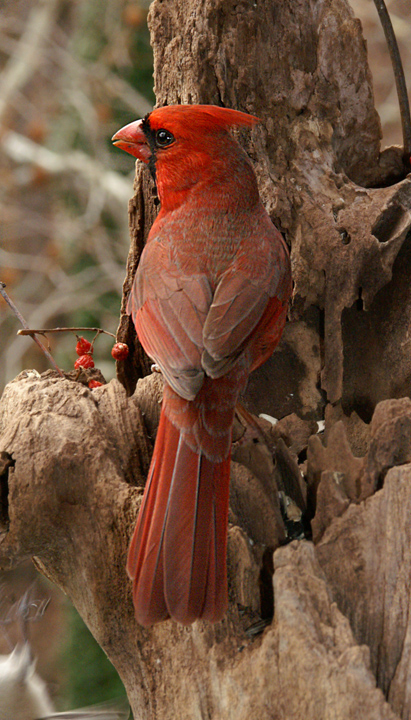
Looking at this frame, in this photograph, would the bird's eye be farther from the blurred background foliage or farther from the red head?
the blurred background foliage

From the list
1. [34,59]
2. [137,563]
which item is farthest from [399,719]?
[34,59]

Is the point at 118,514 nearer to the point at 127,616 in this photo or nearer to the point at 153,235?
the point at 127,616

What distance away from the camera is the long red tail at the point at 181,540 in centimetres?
73

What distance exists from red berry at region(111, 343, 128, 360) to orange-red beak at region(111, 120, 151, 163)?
1.14 ft

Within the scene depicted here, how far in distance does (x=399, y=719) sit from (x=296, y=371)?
25.8 inches

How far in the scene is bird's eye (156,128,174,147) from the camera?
3.25 feet

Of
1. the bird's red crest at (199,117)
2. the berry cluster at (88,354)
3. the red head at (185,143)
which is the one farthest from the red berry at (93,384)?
the bird's red crest at (199,117)

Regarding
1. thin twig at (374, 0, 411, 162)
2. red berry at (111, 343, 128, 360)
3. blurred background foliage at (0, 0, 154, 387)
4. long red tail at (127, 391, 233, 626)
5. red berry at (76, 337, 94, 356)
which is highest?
blurred background foliage at (0, 0, 154, 387)

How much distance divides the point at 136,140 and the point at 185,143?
8 cm

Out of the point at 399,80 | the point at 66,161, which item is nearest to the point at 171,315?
the point at 399,80

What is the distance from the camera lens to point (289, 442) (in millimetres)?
1051

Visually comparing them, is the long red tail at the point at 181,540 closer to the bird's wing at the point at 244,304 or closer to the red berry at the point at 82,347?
the bird's wing at the point at 244,304

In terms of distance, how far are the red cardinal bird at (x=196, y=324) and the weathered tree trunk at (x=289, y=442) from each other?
100mm

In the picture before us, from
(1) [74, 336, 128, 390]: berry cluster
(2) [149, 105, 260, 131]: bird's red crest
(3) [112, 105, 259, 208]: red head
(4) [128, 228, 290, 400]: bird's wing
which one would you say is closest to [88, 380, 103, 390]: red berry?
(1) [74, 336, 128, 390]: berry cluster
